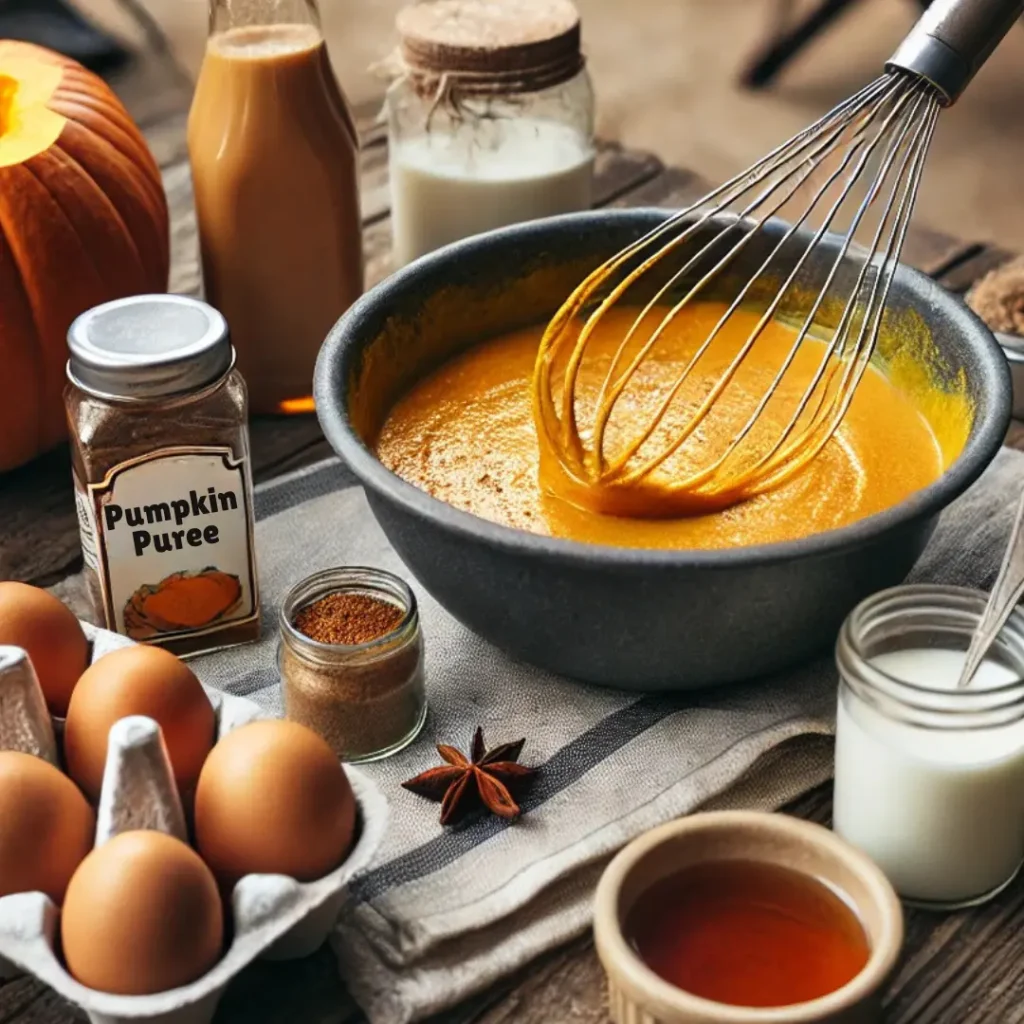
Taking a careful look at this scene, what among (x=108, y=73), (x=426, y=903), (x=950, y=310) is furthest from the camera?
(x=108, y=73)

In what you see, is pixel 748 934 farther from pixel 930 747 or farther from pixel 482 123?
pixel 482 123

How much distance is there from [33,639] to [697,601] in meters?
0.42

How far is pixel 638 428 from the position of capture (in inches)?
49.0

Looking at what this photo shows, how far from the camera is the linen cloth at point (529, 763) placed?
3.10 ft

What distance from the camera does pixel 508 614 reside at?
3.48 ft


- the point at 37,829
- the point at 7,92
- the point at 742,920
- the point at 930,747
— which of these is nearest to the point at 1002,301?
the point at 930,747

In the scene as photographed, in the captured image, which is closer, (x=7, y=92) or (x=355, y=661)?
(x=355, y=661)

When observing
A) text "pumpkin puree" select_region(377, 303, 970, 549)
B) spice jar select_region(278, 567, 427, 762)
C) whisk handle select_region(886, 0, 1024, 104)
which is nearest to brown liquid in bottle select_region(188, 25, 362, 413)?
text "pumpkin puree" select_region(377, 303, 970, 549)

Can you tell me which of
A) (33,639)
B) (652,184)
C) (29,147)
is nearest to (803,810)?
(33,639)

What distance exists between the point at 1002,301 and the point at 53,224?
844 millimetres

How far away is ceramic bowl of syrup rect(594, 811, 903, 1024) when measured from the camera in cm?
84

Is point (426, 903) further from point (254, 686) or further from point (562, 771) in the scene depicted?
point (254, 686)

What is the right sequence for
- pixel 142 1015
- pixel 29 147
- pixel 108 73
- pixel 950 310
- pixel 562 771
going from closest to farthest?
pixel 142 1015 < pixel 562 771 < pixel 950 310 < pixel 29 147 < pixel 108 73

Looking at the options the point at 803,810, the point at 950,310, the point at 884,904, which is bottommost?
the point at 803,810
